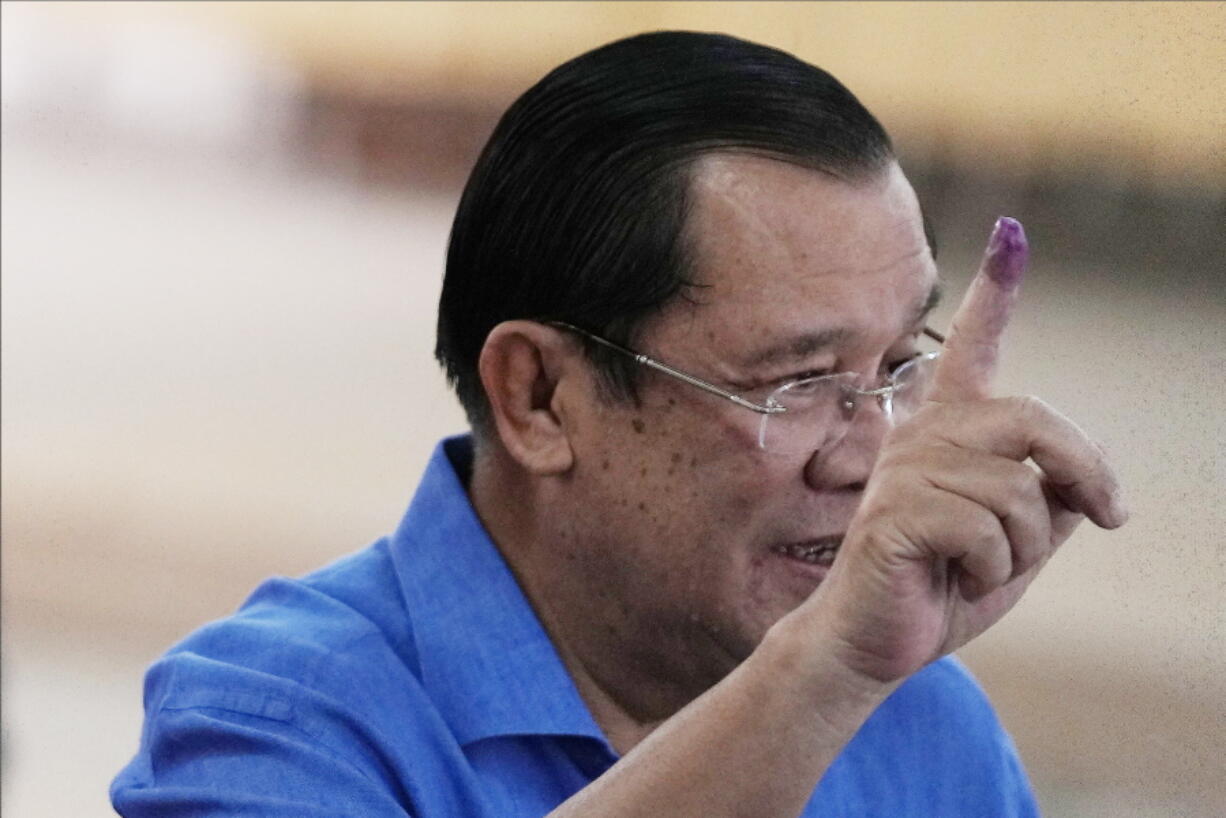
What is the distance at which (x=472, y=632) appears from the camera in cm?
136

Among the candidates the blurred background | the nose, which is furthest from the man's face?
the blurred background

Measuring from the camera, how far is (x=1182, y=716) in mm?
1119

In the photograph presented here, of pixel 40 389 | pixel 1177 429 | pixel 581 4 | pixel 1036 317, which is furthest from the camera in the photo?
pixel 40 389

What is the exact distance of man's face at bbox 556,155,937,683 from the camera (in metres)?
1.28

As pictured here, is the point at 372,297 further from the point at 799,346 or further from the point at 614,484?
the point at 799,346

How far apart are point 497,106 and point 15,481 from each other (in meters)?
1.04

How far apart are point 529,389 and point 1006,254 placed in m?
0.54

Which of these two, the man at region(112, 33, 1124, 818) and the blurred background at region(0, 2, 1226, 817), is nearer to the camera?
the blurred background at region(0, 2, 1226, 817)

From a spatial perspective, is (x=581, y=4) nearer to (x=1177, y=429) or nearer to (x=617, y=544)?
(x=617, y=544)

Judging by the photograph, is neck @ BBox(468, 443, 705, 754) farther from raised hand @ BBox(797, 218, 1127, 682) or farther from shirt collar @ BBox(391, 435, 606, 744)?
raised hand @ BBox(797, 218, 1127, 682)

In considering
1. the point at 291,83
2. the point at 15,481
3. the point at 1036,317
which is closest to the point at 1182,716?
the point at 1036,317

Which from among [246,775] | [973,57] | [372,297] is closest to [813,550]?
[246,775]

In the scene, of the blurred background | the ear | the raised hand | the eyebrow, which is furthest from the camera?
the ear

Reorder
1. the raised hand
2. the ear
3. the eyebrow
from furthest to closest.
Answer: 1. the ear
2. the eyebrow
3. the raised hand
